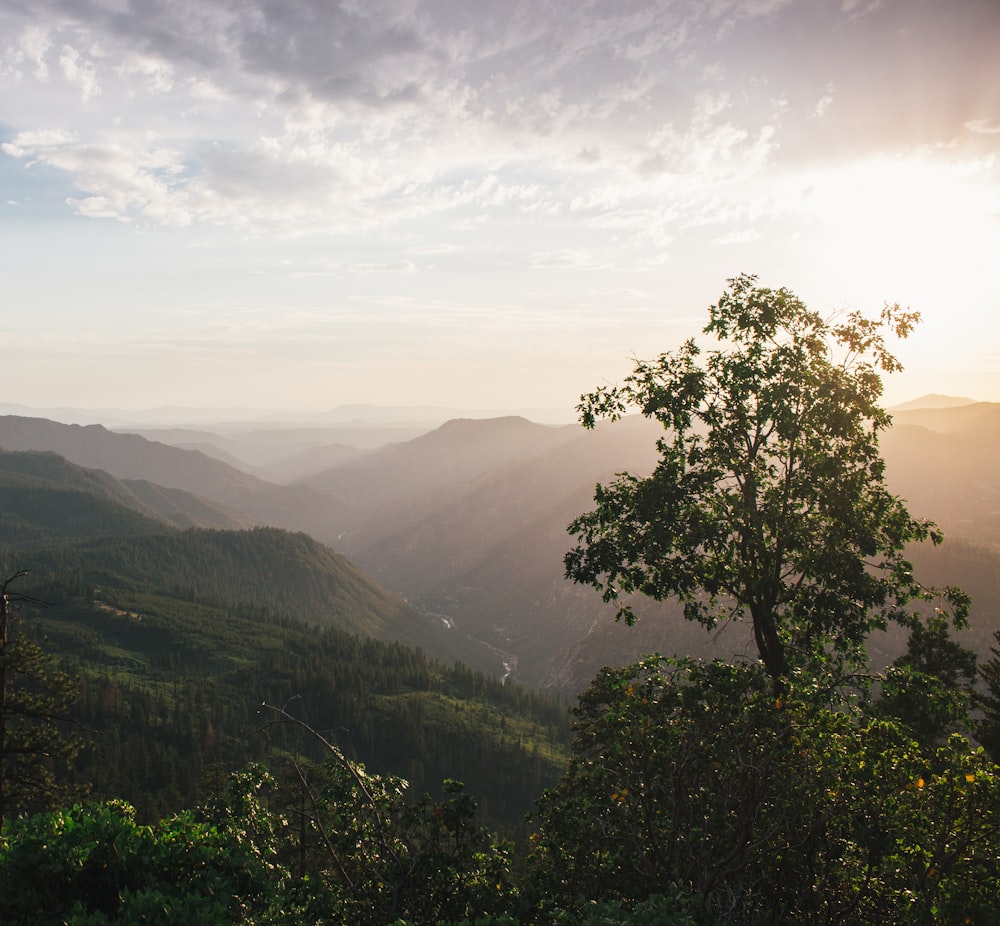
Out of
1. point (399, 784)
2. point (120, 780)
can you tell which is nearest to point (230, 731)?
point (120, 780)

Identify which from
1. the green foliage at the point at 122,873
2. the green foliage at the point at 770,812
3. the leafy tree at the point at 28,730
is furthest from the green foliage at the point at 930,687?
the leafy tree at the point at 28,730

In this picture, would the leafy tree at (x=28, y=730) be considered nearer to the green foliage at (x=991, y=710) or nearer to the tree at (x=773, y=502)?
the tree at (x=773, y=502)

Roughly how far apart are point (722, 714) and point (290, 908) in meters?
9.60

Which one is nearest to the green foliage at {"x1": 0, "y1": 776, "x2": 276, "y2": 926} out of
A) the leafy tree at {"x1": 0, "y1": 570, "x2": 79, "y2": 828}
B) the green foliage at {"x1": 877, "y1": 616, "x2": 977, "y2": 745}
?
the green foliage at {"x1": 877, "y1": 616, "x2": 977, "y2": 745}

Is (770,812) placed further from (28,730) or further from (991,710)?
(991,710)

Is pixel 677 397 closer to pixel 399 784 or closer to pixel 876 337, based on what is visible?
pixel 876 337

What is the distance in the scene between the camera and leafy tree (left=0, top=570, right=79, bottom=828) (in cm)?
2575

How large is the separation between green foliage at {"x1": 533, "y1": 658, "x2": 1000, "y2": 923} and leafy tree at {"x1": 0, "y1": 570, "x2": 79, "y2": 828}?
2352 centimetres

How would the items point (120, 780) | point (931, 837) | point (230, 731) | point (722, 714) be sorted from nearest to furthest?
point (931, 837) → point (722, 714) → point (120, 780) → point (230, 731)

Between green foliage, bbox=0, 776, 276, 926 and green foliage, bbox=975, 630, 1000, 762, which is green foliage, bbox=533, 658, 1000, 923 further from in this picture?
green foliage, bbox=975, 630, 1000, 762

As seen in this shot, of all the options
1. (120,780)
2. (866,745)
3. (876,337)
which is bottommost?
(120,780)

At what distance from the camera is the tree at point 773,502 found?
15.9 m

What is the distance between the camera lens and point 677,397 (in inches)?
663

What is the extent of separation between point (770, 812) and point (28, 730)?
3060cm
